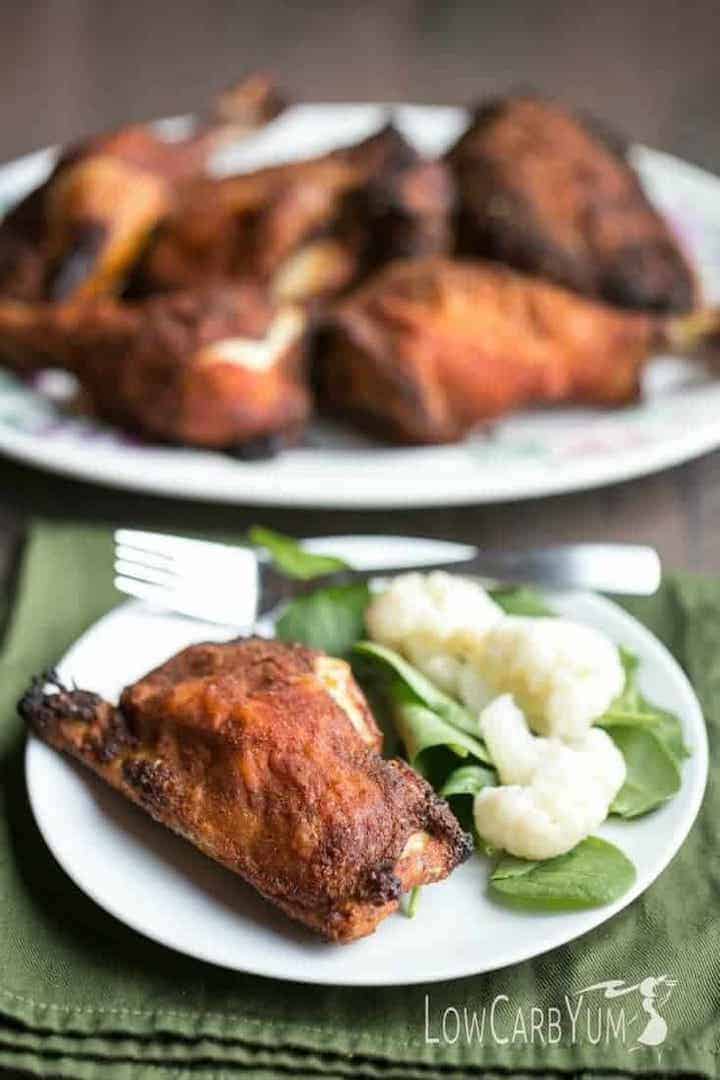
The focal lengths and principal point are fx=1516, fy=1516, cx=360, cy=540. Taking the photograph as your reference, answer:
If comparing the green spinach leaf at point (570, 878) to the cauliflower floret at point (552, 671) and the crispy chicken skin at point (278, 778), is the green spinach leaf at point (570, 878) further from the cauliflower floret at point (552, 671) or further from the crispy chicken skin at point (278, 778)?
the cauliflower floret at point (552, 671)

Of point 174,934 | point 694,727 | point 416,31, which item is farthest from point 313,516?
point 416,31

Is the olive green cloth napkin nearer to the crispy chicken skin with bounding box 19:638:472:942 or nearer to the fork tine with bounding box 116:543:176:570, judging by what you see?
the crispy chicken skin with bounding box 19:638:472:942

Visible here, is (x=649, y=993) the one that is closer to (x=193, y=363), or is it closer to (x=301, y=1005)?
(x=301, y=1005)

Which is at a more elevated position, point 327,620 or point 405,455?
point 327,620

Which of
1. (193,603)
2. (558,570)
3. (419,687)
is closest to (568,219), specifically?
(558,570)

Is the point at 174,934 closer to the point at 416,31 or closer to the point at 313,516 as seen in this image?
the point at 313,516

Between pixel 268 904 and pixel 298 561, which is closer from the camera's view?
pixel 268 904

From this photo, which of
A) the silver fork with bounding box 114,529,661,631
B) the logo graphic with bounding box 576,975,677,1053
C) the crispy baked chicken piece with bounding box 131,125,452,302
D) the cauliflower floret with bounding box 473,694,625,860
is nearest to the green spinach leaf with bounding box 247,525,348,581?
the silver fork with bounding box 114,529,661,631

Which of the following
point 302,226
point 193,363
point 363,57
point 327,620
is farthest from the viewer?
point 363,57
